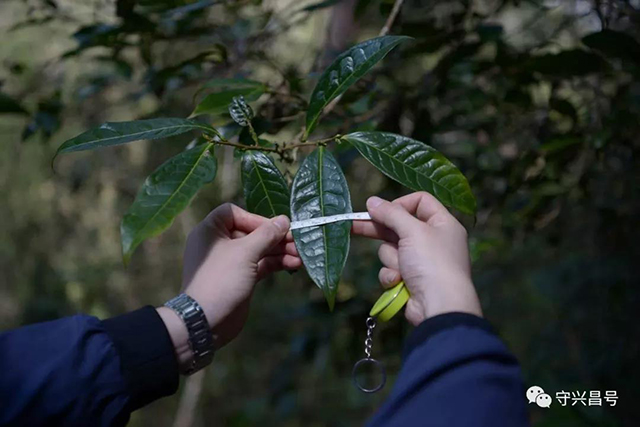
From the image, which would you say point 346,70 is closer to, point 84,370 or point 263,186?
point 263,186

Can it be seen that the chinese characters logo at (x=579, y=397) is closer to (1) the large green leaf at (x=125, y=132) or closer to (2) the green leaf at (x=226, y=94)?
(2) the green leaf at (x=226, y=94)

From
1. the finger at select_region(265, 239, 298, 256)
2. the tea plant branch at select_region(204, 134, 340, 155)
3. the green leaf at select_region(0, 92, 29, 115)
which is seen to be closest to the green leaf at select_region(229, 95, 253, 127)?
the tea plant branch at select_region(204, 134, 340, 155)

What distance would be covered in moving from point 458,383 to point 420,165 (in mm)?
241

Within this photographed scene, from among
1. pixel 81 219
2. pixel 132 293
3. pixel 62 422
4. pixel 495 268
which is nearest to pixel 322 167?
pixel 62 422

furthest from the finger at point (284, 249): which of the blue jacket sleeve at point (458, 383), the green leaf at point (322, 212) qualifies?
the blue jacket sleeve at point (458, 383)

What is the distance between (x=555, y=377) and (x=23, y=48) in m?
3.17

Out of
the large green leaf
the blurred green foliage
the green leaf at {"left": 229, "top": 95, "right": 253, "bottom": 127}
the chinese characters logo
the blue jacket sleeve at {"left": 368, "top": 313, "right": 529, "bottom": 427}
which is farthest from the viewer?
the chinese characters logo

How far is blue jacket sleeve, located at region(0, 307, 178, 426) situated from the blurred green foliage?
32 centimetres

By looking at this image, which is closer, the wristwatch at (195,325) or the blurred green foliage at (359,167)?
the wristwatch at (195,325)

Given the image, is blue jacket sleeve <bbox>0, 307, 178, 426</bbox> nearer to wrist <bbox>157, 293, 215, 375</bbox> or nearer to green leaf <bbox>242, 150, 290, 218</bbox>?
wrist <bbox>157, 293, 215, 375</bbox>

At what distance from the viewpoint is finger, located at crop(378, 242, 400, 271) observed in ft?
2.48

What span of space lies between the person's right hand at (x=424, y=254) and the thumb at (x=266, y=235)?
10cm

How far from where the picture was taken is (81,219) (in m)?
3.92

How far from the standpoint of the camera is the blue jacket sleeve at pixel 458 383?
0.54 metres
